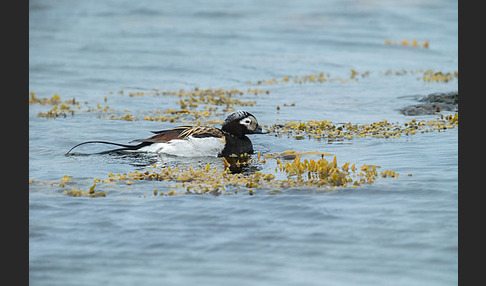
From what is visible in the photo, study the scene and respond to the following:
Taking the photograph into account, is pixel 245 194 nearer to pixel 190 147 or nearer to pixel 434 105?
pixel 190 147

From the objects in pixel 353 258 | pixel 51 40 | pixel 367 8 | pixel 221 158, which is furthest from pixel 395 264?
pixel 367 8

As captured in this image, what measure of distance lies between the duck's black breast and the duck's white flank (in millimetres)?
98

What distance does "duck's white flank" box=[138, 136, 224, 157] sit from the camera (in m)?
11.7

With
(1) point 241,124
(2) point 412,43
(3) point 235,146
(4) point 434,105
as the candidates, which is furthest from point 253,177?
(2) point 412,43

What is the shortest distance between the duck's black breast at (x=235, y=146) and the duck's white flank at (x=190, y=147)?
3.9 inches

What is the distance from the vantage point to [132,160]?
37.2 feet

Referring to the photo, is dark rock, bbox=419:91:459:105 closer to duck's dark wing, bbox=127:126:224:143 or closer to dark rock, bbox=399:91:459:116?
dark rock, bbox=399:91:459:116

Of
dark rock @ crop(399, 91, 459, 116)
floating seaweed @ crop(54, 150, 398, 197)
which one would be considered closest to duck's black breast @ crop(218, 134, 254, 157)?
floating seaweed @ crop(54, 150, 398, 197)

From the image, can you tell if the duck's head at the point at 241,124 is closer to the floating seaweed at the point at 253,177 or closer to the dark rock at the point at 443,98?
the floating seaweed at the point at 253,177

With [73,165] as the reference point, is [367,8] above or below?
above

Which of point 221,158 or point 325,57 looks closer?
point 221,158

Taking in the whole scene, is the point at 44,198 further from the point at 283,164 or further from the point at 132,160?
the point at 283,164
